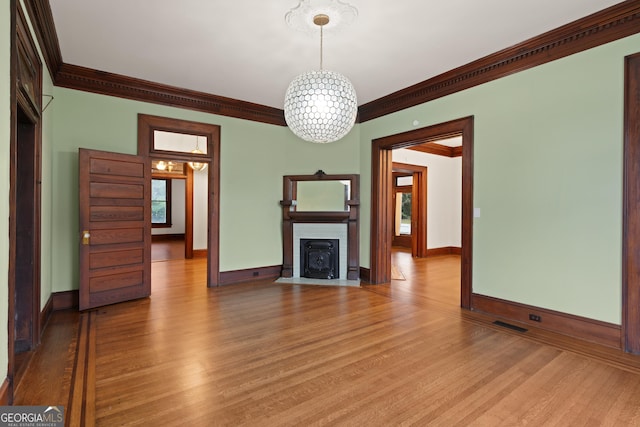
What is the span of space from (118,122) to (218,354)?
341 centimetres

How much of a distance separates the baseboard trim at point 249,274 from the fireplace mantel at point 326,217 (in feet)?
0.56

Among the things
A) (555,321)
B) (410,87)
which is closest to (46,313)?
(410,87)

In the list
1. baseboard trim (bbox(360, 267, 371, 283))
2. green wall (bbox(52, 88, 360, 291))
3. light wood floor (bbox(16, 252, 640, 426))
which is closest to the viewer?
light wood floor (bbox(16, 252, 640, 426))

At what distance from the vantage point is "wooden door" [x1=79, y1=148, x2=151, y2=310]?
12.2 feet

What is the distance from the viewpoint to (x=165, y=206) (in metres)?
12.7

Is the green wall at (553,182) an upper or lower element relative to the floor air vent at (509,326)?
upper

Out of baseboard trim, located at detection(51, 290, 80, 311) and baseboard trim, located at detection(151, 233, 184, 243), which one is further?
baseboard trim, located at detection(151, 233, 184, 243)

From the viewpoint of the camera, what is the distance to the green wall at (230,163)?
386 cm

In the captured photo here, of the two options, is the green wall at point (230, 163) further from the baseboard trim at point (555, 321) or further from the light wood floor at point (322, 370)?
the baseboard trim at point (555, 321)

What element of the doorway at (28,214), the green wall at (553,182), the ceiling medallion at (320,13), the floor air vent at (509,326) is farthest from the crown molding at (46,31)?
the floor air vent at (509,326)

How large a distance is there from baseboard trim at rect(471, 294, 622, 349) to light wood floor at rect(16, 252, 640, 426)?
0.43 feet

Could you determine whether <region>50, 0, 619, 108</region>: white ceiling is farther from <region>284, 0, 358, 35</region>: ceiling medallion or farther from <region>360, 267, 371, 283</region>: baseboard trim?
<region>360, 267, 371, 283</region>: baseboard trim

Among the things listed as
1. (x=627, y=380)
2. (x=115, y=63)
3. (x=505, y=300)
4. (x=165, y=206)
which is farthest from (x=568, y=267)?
(x=165, y=206)

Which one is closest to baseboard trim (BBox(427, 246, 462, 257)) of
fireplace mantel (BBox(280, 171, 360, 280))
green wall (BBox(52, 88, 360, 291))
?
fireplace mantel (BBox(280, 171, 360, 280))
